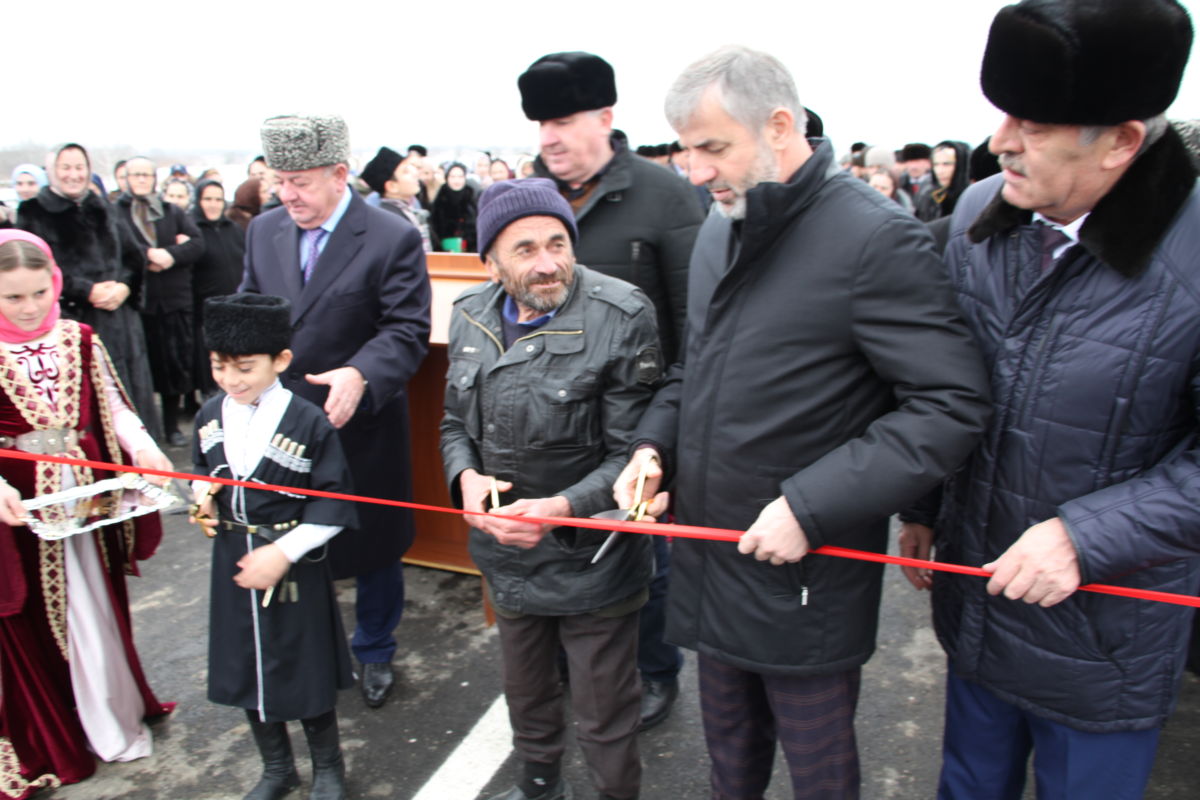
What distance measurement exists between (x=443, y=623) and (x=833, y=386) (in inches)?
103

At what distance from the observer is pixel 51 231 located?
19.2 feet

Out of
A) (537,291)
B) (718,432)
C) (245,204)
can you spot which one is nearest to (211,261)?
(245,204)

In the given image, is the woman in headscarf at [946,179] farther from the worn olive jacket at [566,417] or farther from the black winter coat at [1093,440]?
the black winter coat at [1093,440]

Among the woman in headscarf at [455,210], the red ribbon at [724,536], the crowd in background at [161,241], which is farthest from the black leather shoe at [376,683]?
the woman in headscarf at [455,210]

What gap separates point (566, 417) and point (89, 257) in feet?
16.4

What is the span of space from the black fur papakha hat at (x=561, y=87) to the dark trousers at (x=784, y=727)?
75.4 inches

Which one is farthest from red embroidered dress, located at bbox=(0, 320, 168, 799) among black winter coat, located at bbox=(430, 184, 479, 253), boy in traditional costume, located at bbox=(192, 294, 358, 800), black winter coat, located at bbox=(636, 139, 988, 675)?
black winter coat, located at bbox=(430, 184, 479, 253)

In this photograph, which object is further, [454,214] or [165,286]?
[454,214]

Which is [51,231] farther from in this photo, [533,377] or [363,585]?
[533,377]

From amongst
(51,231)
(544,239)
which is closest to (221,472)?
(544,239)

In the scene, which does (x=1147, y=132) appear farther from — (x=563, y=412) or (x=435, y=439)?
(x=435, y=439)

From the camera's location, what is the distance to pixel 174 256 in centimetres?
709

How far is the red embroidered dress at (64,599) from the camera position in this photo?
279 centimetres

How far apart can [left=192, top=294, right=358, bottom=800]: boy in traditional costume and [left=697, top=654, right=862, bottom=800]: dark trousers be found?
45.8 inches
